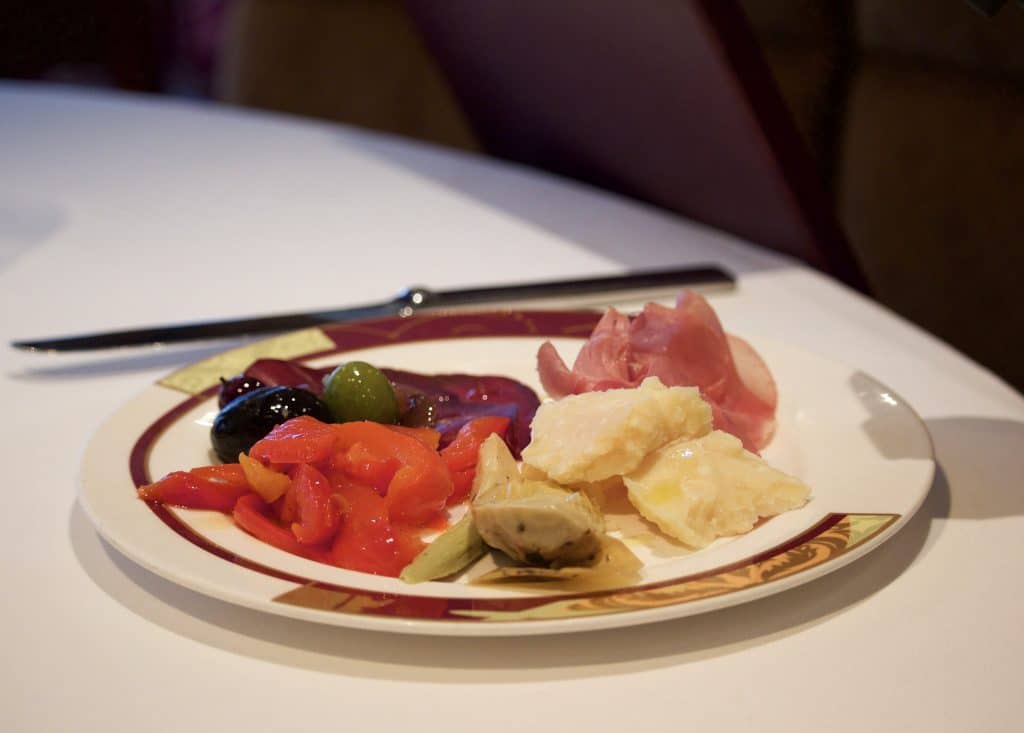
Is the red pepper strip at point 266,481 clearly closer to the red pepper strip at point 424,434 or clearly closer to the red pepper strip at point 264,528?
the red pepper strip at point 264,528

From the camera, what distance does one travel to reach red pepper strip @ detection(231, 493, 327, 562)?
2.90 ft

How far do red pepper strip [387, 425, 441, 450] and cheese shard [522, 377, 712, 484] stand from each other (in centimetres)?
11

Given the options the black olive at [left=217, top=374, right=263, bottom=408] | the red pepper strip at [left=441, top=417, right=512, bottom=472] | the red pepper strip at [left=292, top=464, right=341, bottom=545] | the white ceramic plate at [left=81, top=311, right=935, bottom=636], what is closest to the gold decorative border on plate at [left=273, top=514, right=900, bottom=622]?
the white ceramic plate at [left=81, top=311, right=935, bottom=636]

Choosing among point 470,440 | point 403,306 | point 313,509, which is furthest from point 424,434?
point 403,306

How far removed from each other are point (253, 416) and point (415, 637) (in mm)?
287

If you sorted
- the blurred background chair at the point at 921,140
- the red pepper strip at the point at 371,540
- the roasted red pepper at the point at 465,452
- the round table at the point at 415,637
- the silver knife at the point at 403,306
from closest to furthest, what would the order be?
the round table at the point at 415,637, the red pepper strip at the point at 371,540, the roasted red pepper at the point at 465,452, the silver knife at the point at 403,306, the blurred background chair at the point at 921,140

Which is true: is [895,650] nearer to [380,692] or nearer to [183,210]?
[380,692]

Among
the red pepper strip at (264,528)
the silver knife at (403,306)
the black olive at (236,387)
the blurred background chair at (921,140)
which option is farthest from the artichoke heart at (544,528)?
the blurred background chair at (921,140)

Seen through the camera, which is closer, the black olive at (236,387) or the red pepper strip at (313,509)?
the red pepper strip at (313,509)

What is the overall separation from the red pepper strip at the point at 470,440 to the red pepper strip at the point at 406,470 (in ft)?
0.12

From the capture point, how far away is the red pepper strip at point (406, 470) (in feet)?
2.98

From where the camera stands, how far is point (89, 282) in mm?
1749

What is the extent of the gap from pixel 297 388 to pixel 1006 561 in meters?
0.60

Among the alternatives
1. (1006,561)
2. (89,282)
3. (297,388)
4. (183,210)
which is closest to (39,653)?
(297,388)
